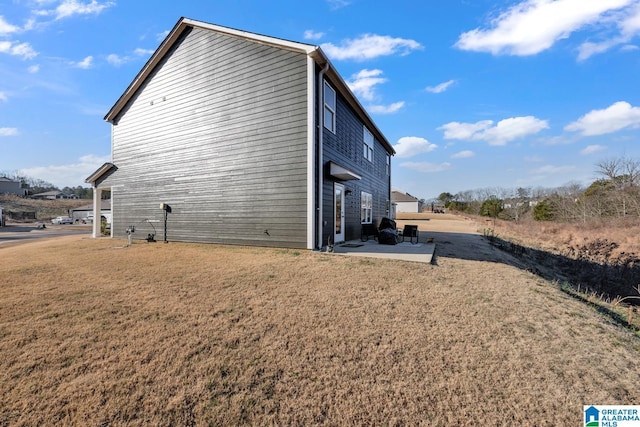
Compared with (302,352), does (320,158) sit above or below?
above

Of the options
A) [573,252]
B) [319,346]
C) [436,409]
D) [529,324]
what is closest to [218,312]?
[319,346]

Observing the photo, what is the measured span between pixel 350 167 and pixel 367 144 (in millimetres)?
3443

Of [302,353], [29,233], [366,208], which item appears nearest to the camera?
[302,353]

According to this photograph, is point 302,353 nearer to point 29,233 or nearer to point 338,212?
point 338,212

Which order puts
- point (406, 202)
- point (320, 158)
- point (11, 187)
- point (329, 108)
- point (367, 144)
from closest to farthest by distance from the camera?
point (320, 158), point (329, 108), point (367, 144), point (406, 202), point (11, 187)

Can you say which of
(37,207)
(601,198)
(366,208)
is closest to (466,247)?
(366,208)

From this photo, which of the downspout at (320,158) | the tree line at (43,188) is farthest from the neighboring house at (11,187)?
the downspout at (320,158)

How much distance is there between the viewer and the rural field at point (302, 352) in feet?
7.87

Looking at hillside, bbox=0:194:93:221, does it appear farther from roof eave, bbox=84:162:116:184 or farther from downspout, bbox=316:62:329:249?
downspout, bbox=316:62:329:249

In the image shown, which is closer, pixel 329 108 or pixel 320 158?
pixel 320 158

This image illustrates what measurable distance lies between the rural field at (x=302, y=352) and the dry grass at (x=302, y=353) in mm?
17

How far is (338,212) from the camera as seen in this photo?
33.7 feet

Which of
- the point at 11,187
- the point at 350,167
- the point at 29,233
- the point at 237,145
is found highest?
the point at 11,187

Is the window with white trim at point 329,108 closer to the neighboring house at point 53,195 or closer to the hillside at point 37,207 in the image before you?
the hillside at point 37,207
